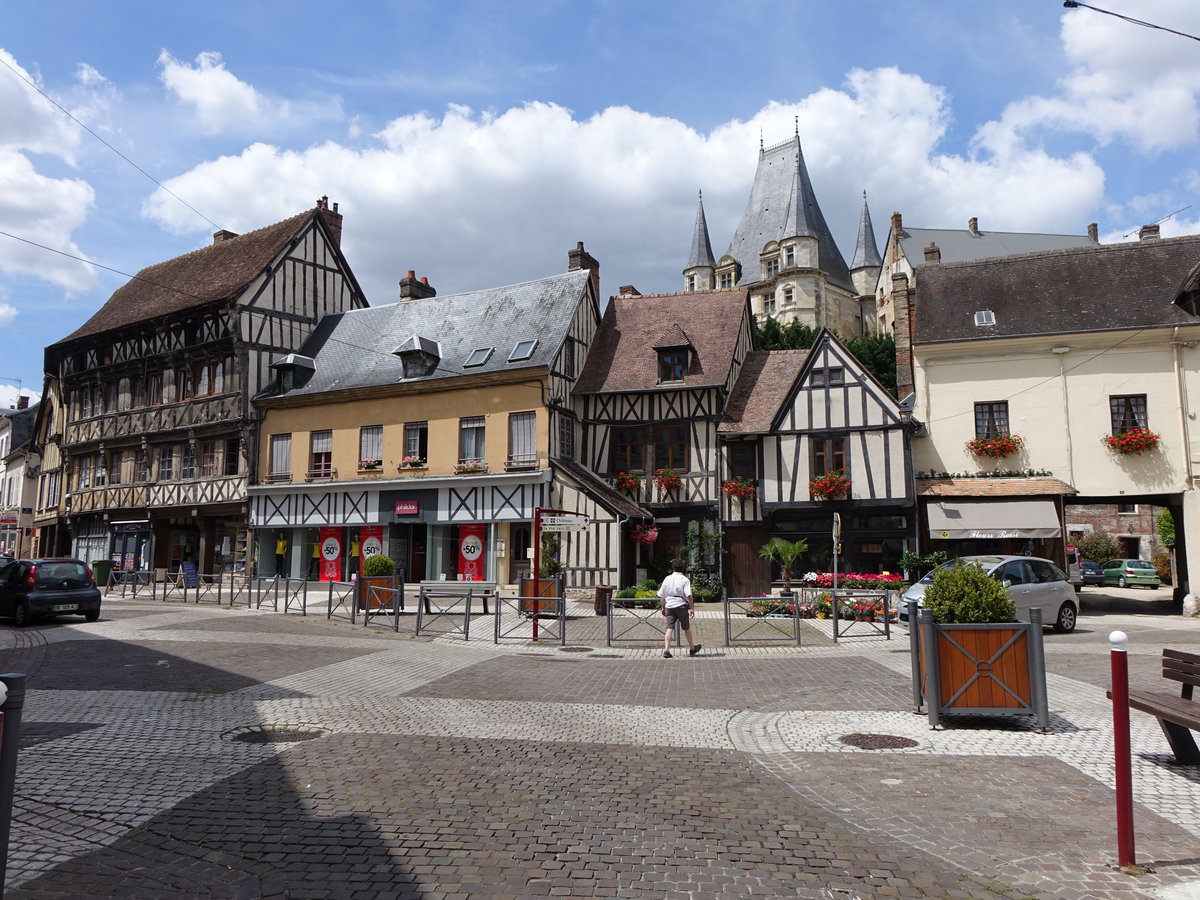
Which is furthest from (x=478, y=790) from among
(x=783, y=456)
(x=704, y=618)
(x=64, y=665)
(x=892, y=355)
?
(x=892, y=355)

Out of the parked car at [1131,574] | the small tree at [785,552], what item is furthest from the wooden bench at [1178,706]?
the parked car at [1131,574]

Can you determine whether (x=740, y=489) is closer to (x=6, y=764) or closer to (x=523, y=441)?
(x=523, y=441)

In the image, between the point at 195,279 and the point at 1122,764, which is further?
the point at 195,279

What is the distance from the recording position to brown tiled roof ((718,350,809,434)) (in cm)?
2273

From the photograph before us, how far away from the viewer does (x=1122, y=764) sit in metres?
4.05

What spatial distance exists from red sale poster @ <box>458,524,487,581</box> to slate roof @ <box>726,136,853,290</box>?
145ft

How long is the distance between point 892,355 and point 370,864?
133 ft

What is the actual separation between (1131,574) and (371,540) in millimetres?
27125

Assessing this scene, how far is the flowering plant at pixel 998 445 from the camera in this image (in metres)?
21.1

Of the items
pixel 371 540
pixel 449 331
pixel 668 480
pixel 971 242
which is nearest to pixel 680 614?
pixel 668 480

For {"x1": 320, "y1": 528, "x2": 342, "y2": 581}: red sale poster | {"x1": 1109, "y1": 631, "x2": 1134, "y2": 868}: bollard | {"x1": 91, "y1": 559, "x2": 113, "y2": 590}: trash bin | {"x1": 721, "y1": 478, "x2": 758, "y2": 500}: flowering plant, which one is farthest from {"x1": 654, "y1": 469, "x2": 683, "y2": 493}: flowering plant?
{"x1": 1109, "y1": 631, "x2": 1134, "y2": 868}: bollard

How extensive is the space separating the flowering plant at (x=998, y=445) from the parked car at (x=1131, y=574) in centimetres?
1367

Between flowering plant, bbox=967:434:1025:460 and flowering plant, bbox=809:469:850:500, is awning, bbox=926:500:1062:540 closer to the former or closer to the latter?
flowering plant, bbox=967:434:1025:460

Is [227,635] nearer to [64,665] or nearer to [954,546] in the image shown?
[64,665]
